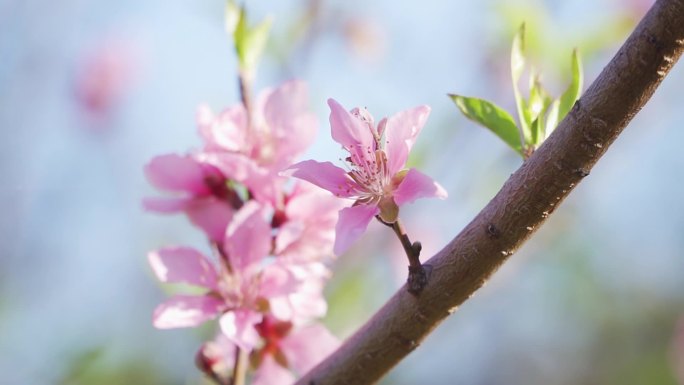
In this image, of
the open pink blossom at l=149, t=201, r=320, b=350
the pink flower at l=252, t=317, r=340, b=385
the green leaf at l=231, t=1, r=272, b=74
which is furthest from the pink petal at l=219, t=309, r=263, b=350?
the green leaf at l=231, t=1, r=272, b=74

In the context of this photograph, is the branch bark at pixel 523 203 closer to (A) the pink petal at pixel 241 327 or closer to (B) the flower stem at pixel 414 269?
(B) the flower stem at pixel 414 269

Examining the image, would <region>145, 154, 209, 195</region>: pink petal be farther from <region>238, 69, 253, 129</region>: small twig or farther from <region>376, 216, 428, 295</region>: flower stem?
<region>376, 216, 428, 295</region>: flower stem

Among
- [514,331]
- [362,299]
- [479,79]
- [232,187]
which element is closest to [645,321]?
[514,331]

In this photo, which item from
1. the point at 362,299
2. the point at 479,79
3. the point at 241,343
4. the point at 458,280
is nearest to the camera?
the point at 458,280

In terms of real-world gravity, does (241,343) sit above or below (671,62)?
below

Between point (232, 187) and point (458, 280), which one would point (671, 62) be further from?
point (232, 187)

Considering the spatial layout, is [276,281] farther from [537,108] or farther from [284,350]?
[537,108]
